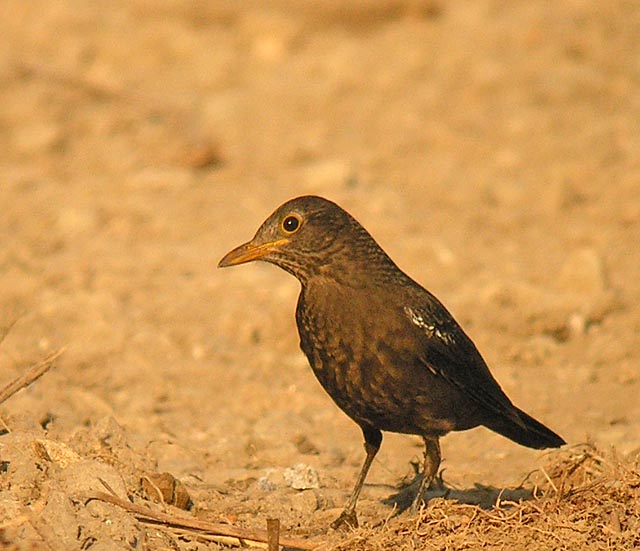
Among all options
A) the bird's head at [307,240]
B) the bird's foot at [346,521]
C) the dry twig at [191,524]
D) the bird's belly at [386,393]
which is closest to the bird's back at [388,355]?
the bird's belly at [386,393]

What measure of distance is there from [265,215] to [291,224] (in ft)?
15.1

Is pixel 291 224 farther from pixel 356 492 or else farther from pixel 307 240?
pixel 356 492

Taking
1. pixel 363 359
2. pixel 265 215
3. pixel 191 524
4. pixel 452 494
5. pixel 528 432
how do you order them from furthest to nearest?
1. pixel 265 215
2. pixel 452 494
3. pixel 528 432
4. pixel 363 359
5. pixel 191 524

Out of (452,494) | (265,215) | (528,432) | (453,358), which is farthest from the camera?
(265,215)

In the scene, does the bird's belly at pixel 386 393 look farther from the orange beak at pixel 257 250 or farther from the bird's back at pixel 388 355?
the orange beak at pixel 257 250

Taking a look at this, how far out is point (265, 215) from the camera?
34.2 feet

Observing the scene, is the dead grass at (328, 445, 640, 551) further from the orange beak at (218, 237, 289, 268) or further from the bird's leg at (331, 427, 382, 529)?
the orange beak at (218, 237, 289, 268)

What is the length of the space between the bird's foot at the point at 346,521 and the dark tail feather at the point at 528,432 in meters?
0.83

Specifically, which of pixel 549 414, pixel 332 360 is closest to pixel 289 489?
pixel 332 360

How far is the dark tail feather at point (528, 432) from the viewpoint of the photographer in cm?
607

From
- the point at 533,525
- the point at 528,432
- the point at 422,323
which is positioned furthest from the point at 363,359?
the point at 528,432

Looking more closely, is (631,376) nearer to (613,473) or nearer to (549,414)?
(549,414)

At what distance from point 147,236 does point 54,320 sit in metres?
1.63

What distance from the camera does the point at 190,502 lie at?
232 inches
